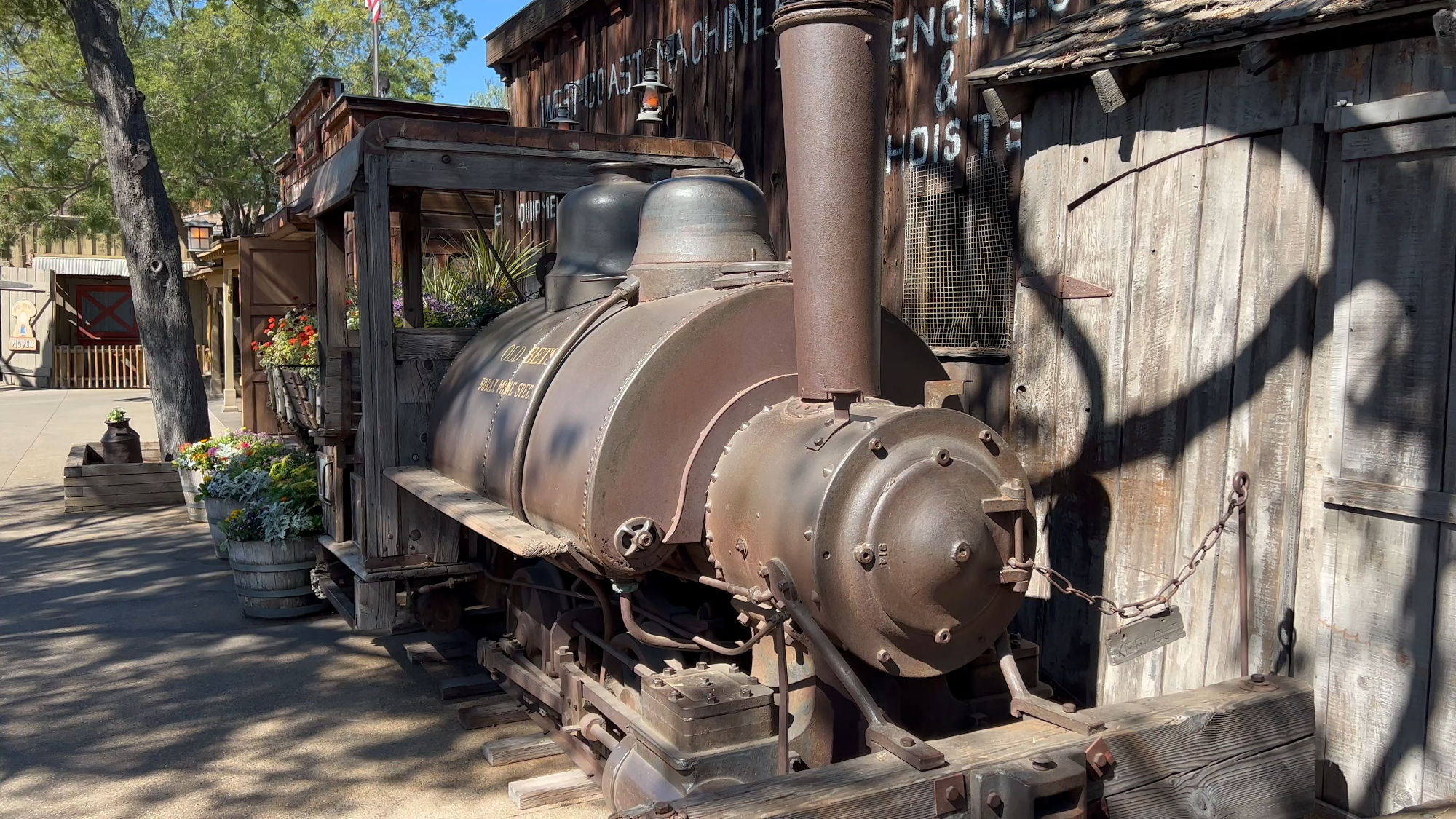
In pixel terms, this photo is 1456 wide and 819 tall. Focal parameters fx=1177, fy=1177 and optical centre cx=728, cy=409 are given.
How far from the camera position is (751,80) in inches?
265

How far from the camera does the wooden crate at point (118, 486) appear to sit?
1009cm

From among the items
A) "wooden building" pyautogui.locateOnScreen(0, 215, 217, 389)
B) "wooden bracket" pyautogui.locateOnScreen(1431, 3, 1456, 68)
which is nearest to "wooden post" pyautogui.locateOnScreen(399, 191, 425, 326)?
"wooden bracket" pyautogui.locateOnScreen(1431, 3, 1456, 68)

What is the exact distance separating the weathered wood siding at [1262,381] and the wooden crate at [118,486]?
28.1ft

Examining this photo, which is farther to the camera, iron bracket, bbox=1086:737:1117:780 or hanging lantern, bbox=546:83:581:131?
hanging lantern, bbox=546:83:581:131

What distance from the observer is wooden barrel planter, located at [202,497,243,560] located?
302 inches

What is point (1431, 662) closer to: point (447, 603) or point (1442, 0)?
point (1442, 0)

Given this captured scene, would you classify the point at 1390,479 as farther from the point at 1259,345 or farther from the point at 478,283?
the point at 478,283

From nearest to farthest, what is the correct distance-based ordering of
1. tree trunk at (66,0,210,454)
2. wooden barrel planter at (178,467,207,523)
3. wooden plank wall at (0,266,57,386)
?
1. wooden barrel planter at (178,467,207,523)
2. tree trunk at (66,0,210,454)
3. wooden plank wall at (0,266,57,386)

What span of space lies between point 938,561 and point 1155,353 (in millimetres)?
1393

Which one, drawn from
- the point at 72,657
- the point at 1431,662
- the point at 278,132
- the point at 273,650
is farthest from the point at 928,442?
the point at 278,132

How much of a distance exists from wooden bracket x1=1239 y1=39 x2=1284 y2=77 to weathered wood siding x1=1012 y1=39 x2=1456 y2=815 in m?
0.07

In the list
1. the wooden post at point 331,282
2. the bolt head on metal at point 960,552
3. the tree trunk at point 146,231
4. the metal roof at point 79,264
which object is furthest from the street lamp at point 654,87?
the metal roof at point 79,264

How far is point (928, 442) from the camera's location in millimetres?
3111

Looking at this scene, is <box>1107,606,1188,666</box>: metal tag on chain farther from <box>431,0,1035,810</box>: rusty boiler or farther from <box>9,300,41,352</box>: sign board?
<box>9,300,41,352</box>: sign board
